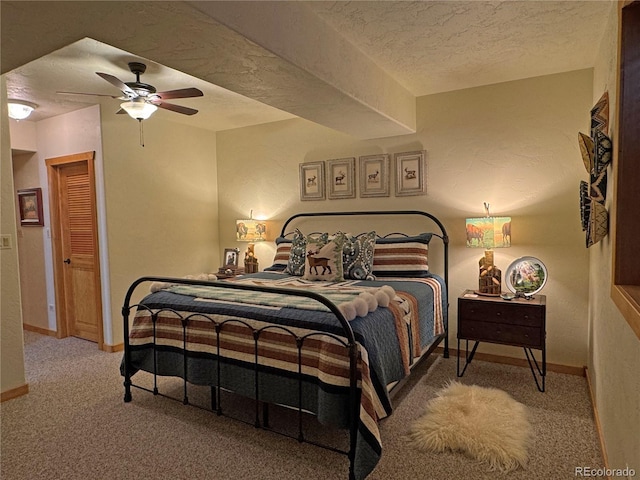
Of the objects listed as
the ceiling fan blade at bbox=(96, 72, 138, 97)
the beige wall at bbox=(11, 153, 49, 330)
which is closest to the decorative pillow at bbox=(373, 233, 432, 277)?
the ceiling fan blade at bbox=(96, 72, 138, 97)

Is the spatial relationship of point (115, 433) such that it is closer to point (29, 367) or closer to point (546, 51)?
point (29, 367)

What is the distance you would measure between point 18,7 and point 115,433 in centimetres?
223

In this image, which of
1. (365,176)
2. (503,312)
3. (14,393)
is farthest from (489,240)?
(14,393)

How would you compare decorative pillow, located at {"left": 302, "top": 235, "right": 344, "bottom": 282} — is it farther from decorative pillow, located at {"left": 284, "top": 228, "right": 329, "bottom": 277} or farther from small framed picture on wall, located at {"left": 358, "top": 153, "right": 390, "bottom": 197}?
small framed picture on wall, located at {"left": 358, "top": 153, "right": 390, "bottom": 197}

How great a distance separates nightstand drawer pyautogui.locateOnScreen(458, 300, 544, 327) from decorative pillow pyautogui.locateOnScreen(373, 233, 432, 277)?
1.61 ft

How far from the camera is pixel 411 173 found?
387 centimetres

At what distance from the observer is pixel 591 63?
3027 mm

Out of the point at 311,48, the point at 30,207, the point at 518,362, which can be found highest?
the point at 311,48

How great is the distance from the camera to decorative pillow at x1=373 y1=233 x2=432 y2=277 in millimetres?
3471

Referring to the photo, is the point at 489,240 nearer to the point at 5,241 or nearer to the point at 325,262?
the point at 325,262

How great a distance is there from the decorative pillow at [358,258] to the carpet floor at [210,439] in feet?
3.07

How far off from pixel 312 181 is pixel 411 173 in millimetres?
1113

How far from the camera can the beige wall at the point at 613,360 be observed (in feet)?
4.58

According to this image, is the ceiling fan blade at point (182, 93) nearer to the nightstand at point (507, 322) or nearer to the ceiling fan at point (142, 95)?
the ceiling fan at point (142, 95)
